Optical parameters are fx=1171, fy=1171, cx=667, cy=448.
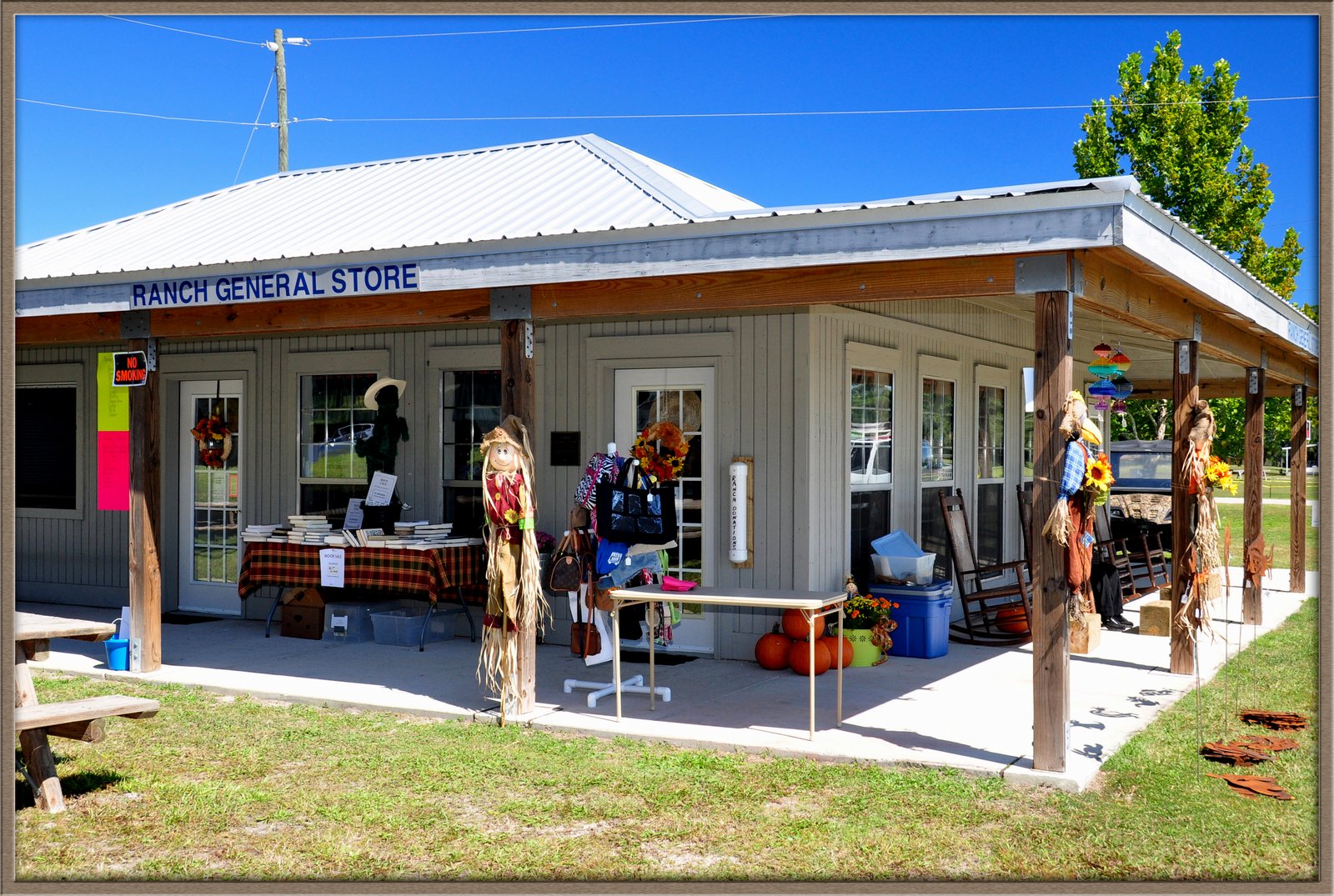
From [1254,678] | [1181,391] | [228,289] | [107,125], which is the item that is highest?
[107,125]

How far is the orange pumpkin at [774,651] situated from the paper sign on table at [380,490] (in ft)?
11.3

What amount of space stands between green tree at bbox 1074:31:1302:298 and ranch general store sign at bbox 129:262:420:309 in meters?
21.0

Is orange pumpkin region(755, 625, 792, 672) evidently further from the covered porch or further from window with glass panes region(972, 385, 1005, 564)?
window with glass panes region(972, 385, 1005, 564)

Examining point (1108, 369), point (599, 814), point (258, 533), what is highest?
point (1108, 369)

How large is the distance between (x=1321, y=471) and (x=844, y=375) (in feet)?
13.4

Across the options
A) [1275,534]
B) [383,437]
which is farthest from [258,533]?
[1275,534]

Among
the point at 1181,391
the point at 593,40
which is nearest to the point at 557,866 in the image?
the point at 1181,391

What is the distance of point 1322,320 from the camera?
4516mm

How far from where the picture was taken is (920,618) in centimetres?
896

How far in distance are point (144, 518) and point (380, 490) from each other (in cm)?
207

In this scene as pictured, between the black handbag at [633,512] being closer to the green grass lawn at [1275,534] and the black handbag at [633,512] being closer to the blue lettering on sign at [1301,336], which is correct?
the blue lettering on sign at [1301,336]

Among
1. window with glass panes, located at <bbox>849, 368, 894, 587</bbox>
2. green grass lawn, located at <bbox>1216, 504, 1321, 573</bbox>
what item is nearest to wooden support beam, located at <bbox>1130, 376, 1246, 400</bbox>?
green grass lawn, located at <bbox>1216, 504, 1321, 573</bbox>

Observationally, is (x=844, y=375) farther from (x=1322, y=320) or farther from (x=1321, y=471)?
(x=1322, y=320)

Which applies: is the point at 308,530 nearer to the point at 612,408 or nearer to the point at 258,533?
the point at 258,533
